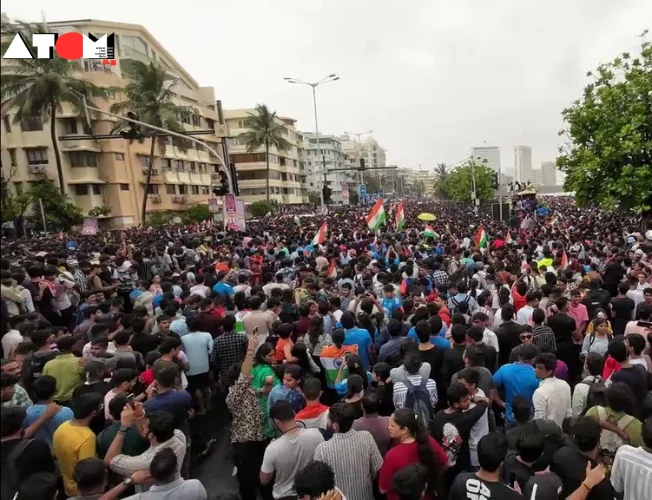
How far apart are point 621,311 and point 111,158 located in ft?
118

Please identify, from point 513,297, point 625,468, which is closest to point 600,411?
point 625,468

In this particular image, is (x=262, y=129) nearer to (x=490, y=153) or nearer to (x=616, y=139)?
(x=616, y=139)

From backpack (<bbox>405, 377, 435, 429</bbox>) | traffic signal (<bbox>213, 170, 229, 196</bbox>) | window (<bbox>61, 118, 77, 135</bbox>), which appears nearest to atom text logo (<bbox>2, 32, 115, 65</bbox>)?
backpack (<bbox>405, 377, 435, 429</bbox>)

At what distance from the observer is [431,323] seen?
17.3ft

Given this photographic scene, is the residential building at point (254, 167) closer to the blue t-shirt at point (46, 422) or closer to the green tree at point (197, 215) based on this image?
the green tree at point (197, 215)

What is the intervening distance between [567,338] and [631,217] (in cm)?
2039

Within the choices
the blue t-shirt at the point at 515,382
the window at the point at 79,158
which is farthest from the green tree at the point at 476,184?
the blue t-shirt at the point at 515,382

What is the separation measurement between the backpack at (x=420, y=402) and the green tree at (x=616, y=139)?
15.1 metres

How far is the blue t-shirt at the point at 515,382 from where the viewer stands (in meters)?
4.39

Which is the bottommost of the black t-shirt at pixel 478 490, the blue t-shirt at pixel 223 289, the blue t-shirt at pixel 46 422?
the black t-shirt at pixel 478 490

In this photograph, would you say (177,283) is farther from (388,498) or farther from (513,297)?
(388,498)

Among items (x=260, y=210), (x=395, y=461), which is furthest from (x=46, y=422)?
(x=260, y=210)

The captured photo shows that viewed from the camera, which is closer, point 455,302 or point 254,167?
point 455,302

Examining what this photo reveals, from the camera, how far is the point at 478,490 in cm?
288
